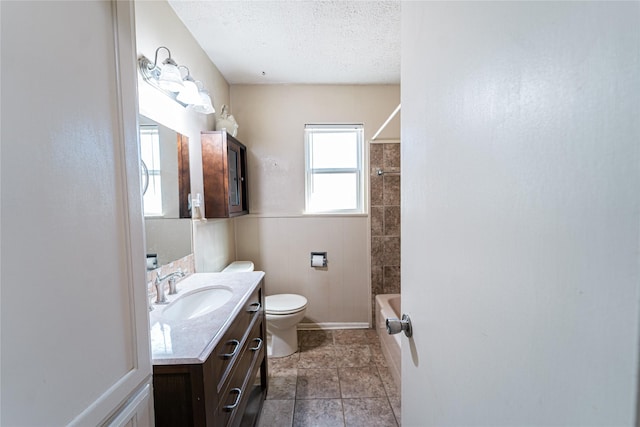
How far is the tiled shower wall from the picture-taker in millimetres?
2691

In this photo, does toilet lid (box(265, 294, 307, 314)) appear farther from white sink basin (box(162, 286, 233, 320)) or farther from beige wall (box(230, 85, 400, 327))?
white sink basin (box(162, 286, 233, 320))

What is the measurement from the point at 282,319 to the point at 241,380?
910 millimetres

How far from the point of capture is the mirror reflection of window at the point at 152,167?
1.35 meters

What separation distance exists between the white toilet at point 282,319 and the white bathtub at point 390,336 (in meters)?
0.71

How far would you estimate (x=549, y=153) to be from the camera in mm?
331

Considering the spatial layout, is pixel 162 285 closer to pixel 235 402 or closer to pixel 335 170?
pixel 235 402

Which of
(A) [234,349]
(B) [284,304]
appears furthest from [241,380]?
(B) [284,304]

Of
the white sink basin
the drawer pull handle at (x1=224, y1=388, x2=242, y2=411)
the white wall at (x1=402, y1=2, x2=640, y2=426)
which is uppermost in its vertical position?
the white wall at (x1=402, y1=2, x2=640, y2=426)

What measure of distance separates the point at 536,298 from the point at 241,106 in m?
2.83

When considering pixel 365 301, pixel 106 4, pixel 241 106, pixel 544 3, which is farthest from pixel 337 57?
pixel 365 301

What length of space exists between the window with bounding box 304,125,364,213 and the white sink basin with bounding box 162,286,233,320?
4.59 feet

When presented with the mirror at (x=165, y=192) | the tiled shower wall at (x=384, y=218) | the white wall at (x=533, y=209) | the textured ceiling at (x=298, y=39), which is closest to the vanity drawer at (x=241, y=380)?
the mirror at (x=165, y=192)

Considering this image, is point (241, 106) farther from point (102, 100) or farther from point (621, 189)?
point (621, 189)

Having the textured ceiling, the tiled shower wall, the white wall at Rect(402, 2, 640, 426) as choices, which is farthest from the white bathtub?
the textured ceiling
